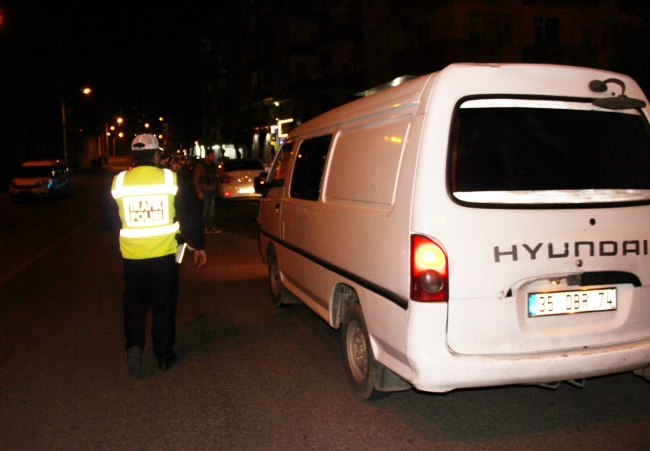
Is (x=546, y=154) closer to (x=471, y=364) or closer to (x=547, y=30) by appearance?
(x=471, y=364)

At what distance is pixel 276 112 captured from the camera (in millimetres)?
56000

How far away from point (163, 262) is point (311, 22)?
44092 mm

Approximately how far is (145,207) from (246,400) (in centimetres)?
172

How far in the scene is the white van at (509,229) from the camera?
3645mm

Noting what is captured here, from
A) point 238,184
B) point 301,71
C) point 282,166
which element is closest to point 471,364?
point 282,166

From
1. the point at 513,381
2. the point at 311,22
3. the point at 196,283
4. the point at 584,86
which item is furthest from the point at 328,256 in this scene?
the point at 311,22

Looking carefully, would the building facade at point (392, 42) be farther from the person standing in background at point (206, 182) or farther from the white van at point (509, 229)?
the white van at point (509, 229)

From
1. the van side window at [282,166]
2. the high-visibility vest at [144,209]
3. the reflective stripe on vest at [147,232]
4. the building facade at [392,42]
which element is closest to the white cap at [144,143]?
the high-visibility vest at [144,209]

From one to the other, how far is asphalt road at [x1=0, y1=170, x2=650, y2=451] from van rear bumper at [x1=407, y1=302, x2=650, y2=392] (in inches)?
17.8

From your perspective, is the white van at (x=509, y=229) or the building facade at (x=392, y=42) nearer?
the white van at (x=509, y=229)

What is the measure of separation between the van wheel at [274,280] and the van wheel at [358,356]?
2.38 m

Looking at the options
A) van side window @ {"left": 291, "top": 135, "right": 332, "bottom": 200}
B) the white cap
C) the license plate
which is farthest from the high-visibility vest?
the license plate

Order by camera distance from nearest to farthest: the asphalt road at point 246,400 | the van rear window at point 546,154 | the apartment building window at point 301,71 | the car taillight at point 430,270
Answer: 1. the car taillight at point 430,270
2. the van rear window at point 546,154
3. the asphalt road at point 246,400
4. the apartment building window at point 301,71

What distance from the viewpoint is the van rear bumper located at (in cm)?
364
